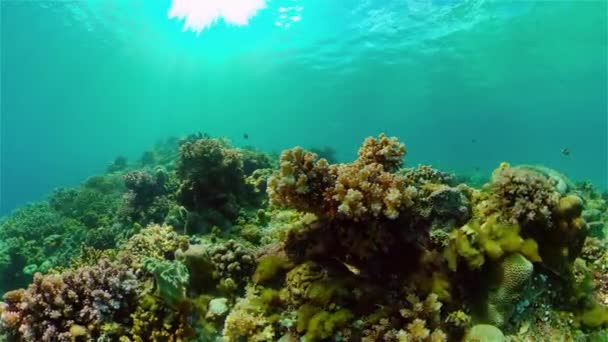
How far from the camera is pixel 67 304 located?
4730 mm

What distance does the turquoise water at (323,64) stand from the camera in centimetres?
3531

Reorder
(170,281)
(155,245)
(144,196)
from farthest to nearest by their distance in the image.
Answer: (144,196) < (155,245) < (170,281)

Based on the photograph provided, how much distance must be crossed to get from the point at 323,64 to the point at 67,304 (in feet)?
157

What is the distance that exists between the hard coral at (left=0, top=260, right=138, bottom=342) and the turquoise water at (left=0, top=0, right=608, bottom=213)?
1716 cm

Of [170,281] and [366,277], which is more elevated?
[170,281]

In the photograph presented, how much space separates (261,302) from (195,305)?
799 millimetres

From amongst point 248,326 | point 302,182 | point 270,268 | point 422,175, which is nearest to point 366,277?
point 270,268

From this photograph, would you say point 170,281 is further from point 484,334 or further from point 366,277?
point 484,334

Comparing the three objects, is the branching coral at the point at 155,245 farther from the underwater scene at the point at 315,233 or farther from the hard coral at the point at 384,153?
the hard coral at the point at 384,153

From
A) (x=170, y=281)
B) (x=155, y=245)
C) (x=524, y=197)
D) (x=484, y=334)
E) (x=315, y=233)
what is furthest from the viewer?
(x=155, y=245)

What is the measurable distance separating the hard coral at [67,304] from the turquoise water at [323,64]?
17156mm

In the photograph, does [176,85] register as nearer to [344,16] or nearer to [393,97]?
[393,97]

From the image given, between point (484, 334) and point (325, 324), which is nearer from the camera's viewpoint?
point (325, 324)

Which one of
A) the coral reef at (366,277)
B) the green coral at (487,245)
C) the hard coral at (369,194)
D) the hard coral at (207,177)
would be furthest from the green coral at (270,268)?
the hard coral at (207,177)
